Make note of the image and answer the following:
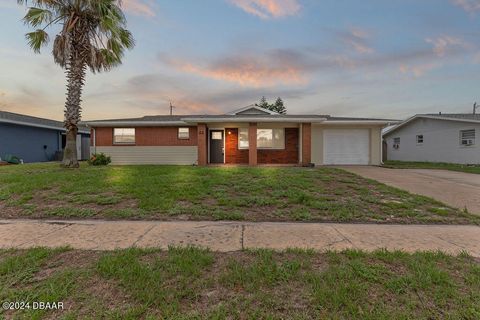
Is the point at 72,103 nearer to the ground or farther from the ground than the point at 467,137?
farther from the ground

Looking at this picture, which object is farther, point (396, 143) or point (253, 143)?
point (396, 143)

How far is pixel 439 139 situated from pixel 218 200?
20.6 metres

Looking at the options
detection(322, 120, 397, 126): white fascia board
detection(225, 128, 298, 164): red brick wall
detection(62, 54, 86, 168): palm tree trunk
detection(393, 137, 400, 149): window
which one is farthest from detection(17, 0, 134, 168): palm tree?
detection(393, 137, 400, 149): window

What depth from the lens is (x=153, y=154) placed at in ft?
50.4

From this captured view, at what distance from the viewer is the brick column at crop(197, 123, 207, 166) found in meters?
13.9

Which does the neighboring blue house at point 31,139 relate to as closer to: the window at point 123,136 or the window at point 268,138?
the window at point 123,136

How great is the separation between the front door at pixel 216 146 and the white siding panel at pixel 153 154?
3.36ft

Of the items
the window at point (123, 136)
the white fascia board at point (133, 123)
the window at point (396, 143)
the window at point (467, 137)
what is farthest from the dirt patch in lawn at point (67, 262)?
the window at point (396, 143)

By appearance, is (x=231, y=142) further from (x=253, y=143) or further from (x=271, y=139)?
(x=271, y=139)

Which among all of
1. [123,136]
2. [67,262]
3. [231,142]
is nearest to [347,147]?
[231,142]

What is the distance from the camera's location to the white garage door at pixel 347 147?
1549 centimetres

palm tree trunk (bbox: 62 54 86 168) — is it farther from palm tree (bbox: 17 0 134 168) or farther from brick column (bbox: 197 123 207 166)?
brick column (bbox: 197 123 207 166)

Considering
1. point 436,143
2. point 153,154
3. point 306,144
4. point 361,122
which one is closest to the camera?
point 306,144

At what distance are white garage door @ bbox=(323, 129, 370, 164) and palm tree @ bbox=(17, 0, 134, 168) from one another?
528 inches
